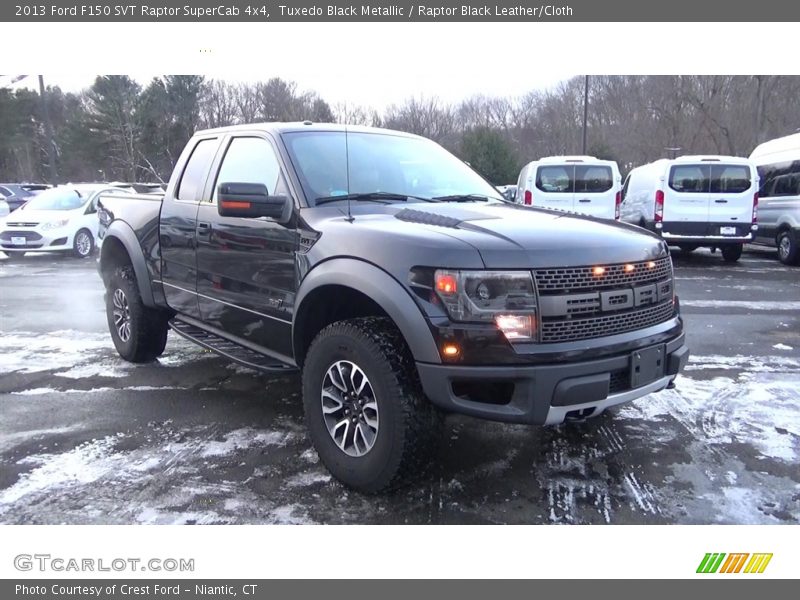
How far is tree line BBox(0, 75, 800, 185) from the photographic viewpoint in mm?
12555

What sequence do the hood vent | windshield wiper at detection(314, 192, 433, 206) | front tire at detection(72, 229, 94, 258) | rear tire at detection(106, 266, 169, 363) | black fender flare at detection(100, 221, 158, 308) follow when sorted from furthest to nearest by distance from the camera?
front tire at detection(72, 229, 94, 258) < rear tire at detection(106, 266, 169, 363) < black fender flare at detection(100, 221, 158, 308) < windshield wiper at detection(314, 192, 433, 206) < the hood vent

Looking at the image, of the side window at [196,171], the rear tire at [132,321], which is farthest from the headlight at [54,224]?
the side window at [196,171]

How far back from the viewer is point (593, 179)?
13461 mm

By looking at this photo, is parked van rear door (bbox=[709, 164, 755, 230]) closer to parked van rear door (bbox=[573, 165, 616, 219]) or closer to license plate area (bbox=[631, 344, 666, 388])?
parked van rear door (bbox=[573, 165, 616, 219])

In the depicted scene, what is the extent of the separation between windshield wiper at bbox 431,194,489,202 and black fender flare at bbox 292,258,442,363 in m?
1.09

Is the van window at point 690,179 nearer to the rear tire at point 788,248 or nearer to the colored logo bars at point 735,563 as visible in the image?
the rear tire at point 788,248

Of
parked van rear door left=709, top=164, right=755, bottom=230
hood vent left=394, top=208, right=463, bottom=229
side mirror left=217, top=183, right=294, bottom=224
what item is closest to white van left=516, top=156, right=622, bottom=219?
parked van rear door left=709, top=164, right=755, bottom=230

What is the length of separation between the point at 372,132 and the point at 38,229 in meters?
12.2

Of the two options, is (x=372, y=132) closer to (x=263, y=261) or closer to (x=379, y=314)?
(x=263, y=261)

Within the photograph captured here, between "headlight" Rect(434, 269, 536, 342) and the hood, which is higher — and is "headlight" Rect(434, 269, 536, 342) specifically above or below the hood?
below

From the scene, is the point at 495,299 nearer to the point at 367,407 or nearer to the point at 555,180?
the point at 367,407

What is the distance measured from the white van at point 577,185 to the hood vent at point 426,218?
10420mm

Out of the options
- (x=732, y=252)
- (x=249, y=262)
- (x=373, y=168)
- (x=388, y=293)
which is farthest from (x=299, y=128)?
(x=732, y=252)

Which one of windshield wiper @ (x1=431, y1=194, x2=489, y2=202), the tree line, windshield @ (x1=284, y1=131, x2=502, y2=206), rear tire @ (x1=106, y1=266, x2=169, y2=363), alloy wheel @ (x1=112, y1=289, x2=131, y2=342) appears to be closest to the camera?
windshield @ (x1=284, y1=131, x2=502, y2=206)
